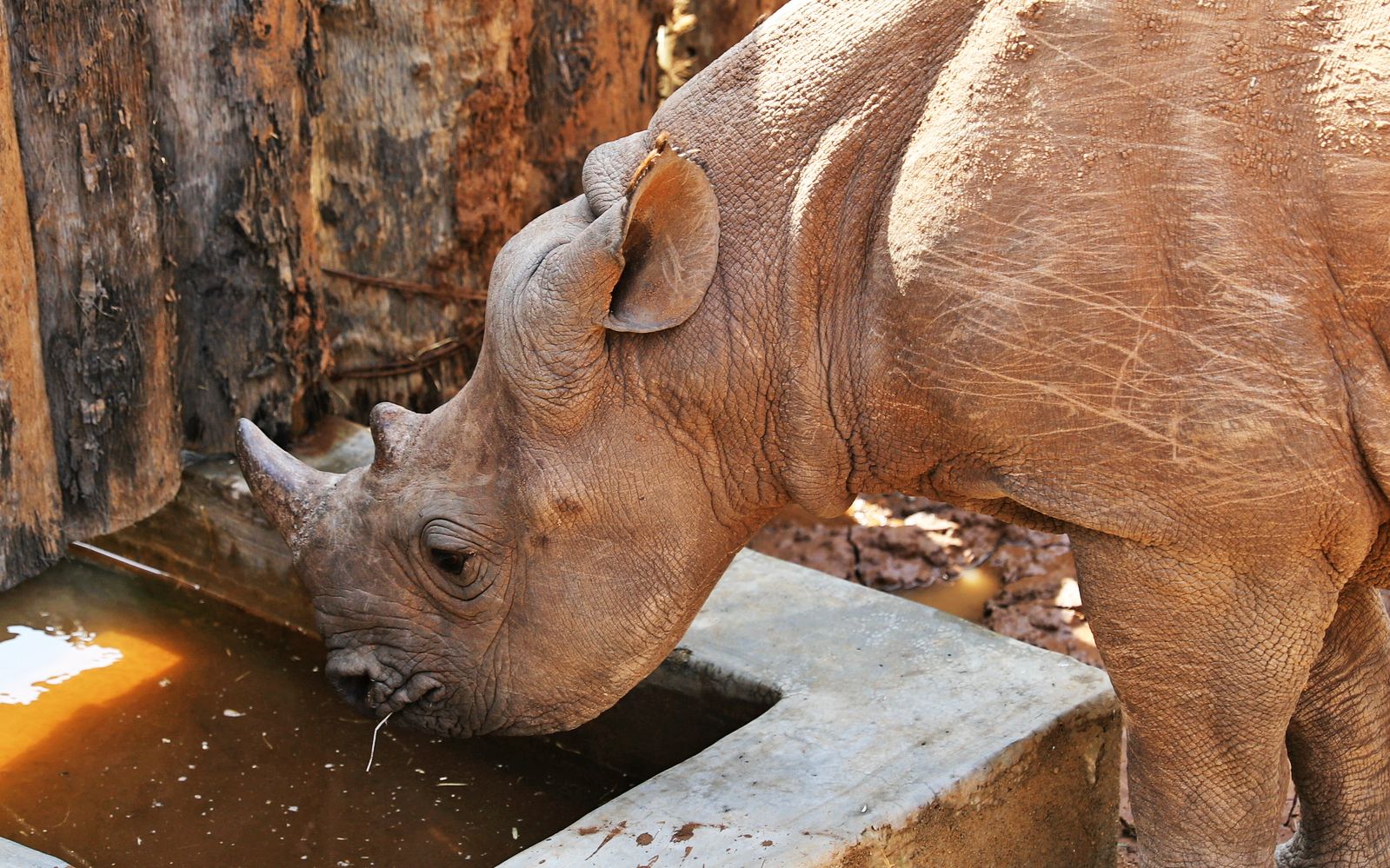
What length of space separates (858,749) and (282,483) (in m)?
1.50

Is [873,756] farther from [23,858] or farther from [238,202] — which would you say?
[238,202]

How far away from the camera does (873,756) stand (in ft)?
12.6

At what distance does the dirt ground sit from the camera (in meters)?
5.95

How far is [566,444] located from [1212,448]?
1.28 meters

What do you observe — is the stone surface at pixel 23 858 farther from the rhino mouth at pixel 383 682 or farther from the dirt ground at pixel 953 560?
the dirt ground at pixel 953 560

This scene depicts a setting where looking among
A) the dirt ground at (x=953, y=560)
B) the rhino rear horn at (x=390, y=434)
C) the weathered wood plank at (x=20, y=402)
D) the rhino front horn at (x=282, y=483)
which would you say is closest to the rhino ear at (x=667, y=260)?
the rhino rear horn at (x=390, y=434)

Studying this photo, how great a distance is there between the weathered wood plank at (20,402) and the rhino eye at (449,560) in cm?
189

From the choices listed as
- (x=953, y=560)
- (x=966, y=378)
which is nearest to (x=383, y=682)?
(x=966, y=378)

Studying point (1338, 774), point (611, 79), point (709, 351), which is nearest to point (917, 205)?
point (709, 351)

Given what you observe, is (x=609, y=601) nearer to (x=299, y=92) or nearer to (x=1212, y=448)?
(x=1212, y=448)

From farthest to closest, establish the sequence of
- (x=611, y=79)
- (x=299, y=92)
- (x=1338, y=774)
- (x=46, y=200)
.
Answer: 1. (x=611, y=79)
2. (x=299, y=92)
3. (x=46, y=200)
4. (x=1338, y=774)

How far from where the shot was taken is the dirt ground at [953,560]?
19.5 feet

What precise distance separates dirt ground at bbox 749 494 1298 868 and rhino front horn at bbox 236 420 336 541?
2.97 meters

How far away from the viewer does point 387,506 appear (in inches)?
138
